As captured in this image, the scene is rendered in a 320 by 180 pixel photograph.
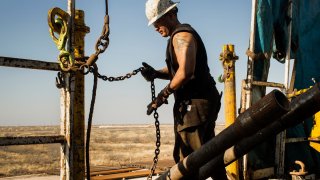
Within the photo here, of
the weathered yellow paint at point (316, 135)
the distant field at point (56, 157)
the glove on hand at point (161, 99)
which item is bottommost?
the distant field at point (56, 157)

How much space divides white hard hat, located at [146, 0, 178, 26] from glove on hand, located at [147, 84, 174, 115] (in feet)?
2.59

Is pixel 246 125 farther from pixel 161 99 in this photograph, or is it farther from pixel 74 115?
pixel 74 115

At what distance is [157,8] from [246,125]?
2106mm

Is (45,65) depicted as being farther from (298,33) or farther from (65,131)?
(298,33)

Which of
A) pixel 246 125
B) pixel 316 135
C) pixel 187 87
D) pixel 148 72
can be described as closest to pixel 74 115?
pixel 148 72

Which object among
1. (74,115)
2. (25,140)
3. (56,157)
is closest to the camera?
(25,140)

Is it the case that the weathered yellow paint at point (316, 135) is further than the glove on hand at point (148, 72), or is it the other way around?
the weathered yellow paint at point (316, 135)

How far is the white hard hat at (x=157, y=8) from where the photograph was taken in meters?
3.82

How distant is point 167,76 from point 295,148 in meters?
3.81

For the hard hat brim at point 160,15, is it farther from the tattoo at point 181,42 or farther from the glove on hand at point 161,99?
the glove on hand at point 161,99

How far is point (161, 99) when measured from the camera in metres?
3.64

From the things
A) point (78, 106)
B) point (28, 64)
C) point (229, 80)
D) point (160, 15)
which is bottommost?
point (78, 106)

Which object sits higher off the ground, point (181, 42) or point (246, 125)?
point (181, 42)

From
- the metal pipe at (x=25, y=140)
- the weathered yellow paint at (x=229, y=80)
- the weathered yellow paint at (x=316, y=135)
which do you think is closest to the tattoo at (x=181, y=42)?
the metal pipe at (x=25, y=140)
